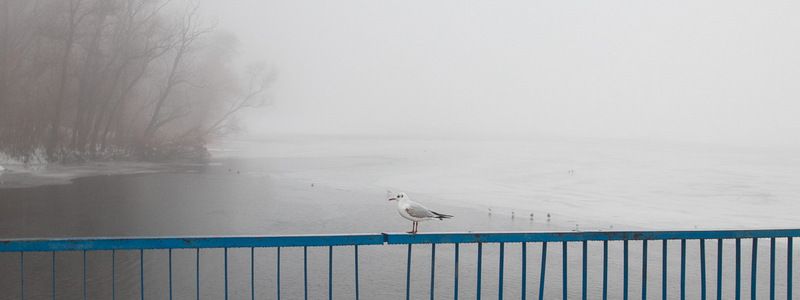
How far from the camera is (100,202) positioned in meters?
23.1

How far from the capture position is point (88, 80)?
41531 mm

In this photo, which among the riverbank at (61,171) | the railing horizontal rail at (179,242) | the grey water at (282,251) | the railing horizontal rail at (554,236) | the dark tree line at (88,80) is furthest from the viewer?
the dark tree line at (88,80)

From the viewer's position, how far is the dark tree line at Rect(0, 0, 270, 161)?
124ft

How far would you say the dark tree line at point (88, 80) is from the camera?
1484 inches

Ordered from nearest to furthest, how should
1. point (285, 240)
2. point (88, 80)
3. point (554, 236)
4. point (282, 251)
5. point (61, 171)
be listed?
point (285, 240), point (554, 236), point (282, 251), point (61, 171), point (88, 80)

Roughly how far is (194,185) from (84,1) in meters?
18.4

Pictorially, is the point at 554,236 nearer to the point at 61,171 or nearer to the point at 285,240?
the point at 285,240

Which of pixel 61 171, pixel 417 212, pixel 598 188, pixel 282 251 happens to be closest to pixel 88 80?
pixel 61 171

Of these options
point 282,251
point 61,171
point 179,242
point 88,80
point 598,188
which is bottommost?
point 282,251

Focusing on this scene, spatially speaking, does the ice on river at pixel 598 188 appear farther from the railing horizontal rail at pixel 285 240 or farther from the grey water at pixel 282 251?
the railing horizontal rail at pixel 285 240

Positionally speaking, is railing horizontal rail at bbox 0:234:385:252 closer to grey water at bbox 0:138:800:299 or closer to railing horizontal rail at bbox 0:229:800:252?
railing horizontal rail at bbox 0:229:800:252

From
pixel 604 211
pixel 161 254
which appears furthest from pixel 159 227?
pixel 604 211

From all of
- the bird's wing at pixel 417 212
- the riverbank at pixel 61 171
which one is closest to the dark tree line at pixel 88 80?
the riverbank at pixel 61 171

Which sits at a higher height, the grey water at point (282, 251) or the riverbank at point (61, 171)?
the riverbank at point (61, 171)
